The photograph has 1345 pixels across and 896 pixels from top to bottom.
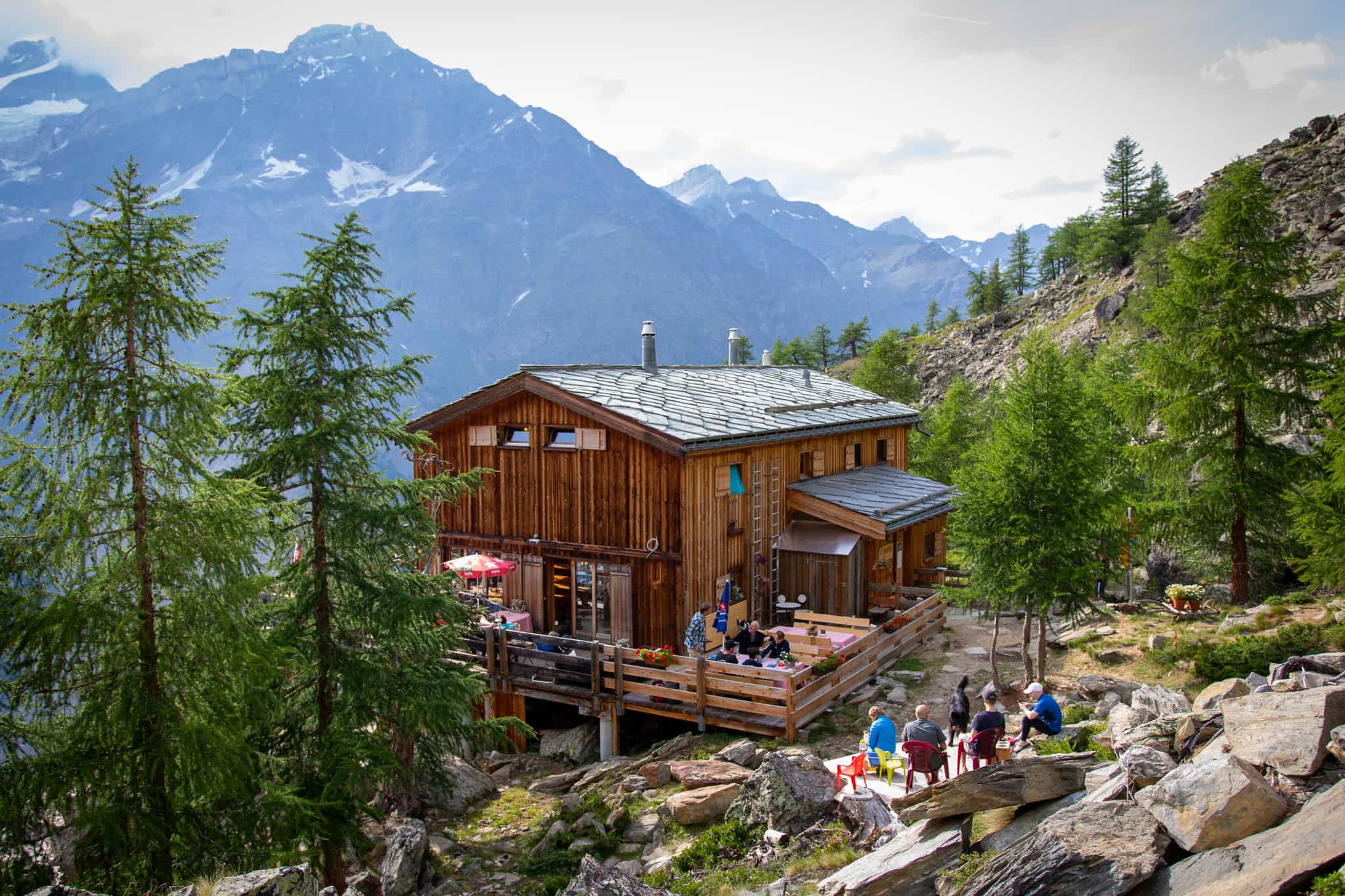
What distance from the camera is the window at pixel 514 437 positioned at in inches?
822

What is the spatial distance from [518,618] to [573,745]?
372 centimetres

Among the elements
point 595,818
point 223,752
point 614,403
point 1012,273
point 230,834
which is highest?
point 1012,273

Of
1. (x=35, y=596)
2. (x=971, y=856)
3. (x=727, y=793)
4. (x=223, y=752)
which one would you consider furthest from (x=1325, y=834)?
(x=35, y=596)

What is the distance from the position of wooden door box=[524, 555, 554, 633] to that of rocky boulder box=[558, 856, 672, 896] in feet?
39.9

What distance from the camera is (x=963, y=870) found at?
313 inches

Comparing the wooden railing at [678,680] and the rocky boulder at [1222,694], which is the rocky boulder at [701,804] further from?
the rocky boulder at [1222,694]

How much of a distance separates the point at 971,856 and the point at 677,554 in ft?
35.8

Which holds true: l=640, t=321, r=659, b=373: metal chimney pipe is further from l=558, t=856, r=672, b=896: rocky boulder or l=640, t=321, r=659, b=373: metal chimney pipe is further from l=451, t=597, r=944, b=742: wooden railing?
l=558, t=856, r=672, b=896: rocky boulder

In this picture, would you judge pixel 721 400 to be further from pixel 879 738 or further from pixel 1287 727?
pixel 1287 727

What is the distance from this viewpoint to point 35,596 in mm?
7848

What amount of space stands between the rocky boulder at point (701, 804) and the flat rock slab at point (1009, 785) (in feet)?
15.2

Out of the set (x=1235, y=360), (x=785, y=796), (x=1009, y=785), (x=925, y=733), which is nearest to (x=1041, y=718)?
(x=925, y=733)

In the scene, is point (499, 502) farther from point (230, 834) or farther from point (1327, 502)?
point (1327, 502)

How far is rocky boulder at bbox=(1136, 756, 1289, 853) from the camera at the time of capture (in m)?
6.53
